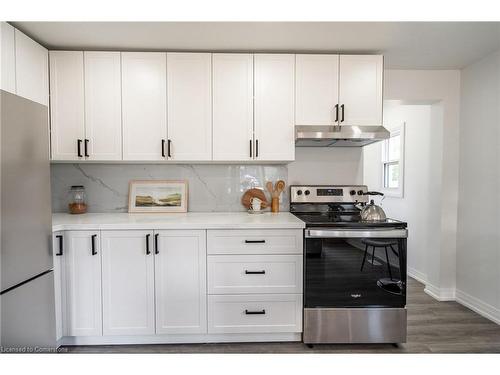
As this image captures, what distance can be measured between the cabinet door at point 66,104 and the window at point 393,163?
3.75 m

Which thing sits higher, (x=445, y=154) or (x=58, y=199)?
(x=445, y=154)

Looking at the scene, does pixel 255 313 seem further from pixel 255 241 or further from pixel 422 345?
pixel 422 345

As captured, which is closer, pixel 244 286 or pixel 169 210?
pixel 244 286

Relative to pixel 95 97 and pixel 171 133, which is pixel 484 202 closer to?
pixel 171 133

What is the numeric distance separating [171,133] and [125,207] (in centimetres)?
90

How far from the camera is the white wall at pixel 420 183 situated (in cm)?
Answer: 304

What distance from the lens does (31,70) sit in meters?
2.14

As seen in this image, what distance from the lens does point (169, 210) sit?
8.73 feet

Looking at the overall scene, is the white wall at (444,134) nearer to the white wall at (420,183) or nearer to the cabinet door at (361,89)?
the white wall at (420,183)

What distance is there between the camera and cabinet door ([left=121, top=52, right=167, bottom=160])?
232 centimetres

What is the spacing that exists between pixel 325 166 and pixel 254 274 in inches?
52.3

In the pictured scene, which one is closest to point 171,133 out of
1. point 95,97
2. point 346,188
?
point 95,97

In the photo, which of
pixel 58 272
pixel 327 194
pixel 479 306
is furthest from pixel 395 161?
pixel 58 272

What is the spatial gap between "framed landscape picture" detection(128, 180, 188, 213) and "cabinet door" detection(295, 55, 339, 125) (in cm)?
127
